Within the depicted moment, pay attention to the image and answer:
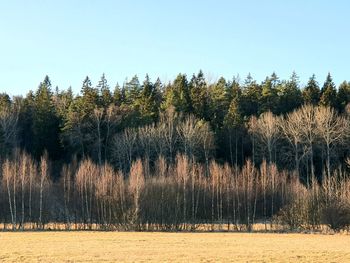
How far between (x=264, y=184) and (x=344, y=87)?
122 feet

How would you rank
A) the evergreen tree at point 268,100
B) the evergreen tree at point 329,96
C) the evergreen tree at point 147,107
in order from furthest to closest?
the evergreen tree at point 268,100 → the evergreen tree at point 329,96 → the evergreen tree at point 147,107

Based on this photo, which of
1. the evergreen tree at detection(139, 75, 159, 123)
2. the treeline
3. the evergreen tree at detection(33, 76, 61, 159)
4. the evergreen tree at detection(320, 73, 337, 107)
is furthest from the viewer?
the evergreen tree at detection(320, 73, 337, 107)

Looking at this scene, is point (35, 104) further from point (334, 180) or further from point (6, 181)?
point (334, 180)

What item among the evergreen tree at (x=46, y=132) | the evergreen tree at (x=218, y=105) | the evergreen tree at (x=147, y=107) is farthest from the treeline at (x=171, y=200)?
the evergreen tree at (x=218, y=105)

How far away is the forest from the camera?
5900 centimetres

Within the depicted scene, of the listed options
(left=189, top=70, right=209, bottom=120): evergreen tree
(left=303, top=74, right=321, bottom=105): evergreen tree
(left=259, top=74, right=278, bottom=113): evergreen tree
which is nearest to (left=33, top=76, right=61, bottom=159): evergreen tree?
Answer: (left=189, top=70, right=209, bottom=120): evergreen tree

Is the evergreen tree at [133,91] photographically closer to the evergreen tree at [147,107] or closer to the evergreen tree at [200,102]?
the evergreen tree at [147,107]

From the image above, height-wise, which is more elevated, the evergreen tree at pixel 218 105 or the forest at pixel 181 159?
the evergreen tree at pixel 218 105

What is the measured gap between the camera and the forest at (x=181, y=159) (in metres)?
59.0

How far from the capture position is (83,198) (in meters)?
65.0

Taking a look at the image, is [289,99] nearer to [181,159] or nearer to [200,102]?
[200,102]

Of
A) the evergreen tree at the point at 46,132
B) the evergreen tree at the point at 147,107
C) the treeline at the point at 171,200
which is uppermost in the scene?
the evergreen tree at the point at 147,107

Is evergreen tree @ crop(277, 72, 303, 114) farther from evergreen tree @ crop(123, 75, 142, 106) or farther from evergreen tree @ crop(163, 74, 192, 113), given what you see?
evergreen tree @ crop(123, 75, 142, 106)

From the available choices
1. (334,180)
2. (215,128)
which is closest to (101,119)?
(215,128)
